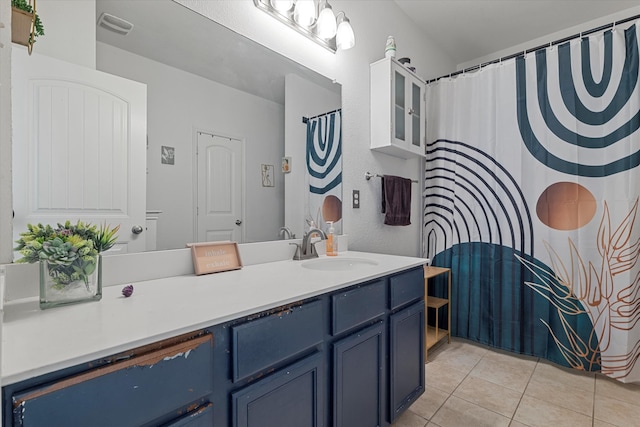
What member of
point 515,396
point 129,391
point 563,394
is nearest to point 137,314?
point 129,391

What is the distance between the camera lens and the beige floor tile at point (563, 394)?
1681mm

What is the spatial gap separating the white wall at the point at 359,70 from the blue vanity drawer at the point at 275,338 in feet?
3.34

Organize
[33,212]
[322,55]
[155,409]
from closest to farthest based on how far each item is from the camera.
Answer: [155,409] < [33,212] < [322,55]

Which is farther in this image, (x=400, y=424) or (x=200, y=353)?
(x=400, y=424)

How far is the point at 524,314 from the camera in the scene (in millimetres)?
2193

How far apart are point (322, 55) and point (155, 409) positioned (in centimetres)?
183

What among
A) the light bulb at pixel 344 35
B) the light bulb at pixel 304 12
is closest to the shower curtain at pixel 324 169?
the light bulb at pixel 344 35

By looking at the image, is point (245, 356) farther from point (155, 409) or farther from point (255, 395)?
point (155, 409)

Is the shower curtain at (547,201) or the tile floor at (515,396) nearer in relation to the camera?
the tile floor at (515,396)

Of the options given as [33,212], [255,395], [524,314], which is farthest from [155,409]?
[524,314]

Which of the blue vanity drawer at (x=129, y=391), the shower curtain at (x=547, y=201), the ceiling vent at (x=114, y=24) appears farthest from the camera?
the shower curtain at (x=547, y=201)

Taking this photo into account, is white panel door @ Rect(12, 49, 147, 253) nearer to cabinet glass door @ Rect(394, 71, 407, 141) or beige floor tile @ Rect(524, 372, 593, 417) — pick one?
cabinet glass door @ Rect(394, 71, 407, 141)

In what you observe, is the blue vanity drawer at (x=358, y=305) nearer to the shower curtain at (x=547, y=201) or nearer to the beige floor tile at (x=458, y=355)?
the beige floor tile at (x=458, y=355)

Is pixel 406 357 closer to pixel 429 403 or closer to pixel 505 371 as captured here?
pixel 429 403
